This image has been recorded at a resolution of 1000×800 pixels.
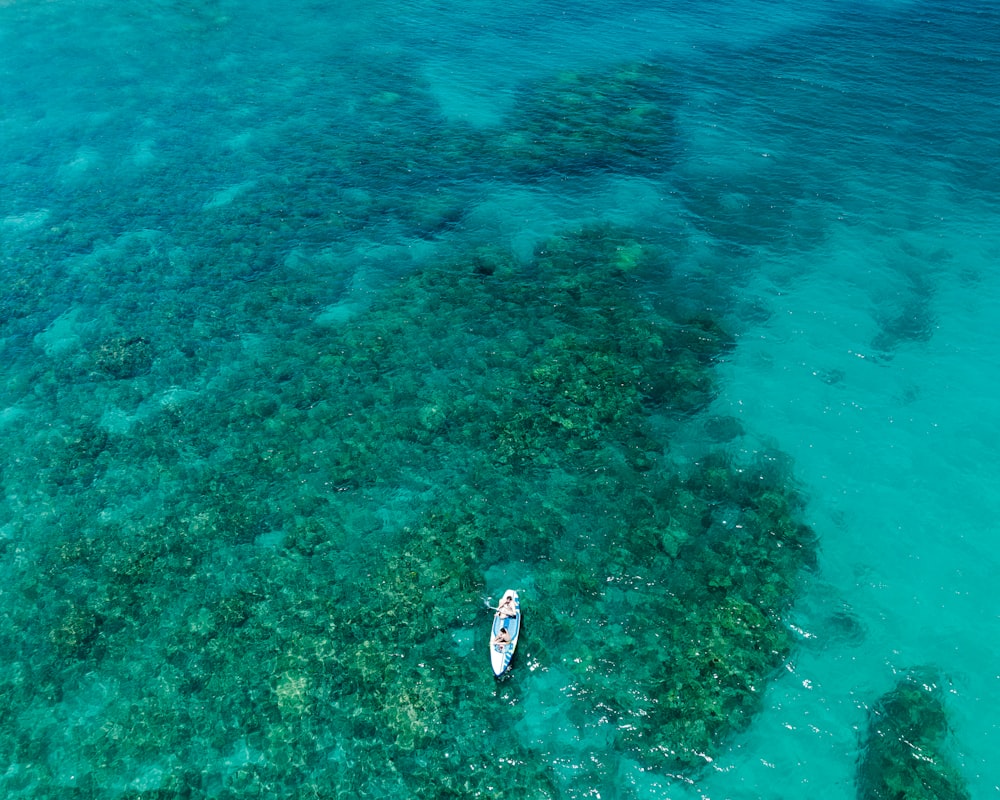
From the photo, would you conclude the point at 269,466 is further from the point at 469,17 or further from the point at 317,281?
the point at 469,17

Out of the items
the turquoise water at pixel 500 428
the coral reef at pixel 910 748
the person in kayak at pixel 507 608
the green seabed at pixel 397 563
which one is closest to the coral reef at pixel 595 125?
the turquoise water at pixel 500 428

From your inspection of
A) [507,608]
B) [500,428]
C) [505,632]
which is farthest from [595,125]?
[505,632]

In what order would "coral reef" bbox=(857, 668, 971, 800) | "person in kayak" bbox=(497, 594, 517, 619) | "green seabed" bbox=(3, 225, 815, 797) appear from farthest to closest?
"person in kayak" bbox=(497, 594, 517, 619)
"green seabed" bbox=(3, 225, 815, 797)
"coral reef" bbox=(857, 668, 971, 800)

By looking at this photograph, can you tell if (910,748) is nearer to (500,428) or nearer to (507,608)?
(507,608)

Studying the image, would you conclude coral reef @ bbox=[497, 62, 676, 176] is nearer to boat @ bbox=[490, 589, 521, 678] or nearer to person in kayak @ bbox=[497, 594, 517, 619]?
person in kayak @ bbox=[497, 594, 517, 619]

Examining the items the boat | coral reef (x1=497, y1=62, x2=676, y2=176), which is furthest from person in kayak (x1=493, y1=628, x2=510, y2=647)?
coral reef (x1=497, y1=62, x2=676, y2=176)

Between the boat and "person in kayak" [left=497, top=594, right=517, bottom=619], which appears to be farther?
"person in kayak" [left=497, top=594, right=517, bottom=619]

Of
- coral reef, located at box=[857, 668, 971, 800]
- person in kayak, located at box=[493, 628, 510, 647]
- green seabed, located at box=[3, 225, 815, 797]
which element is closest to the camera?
coral reef, located at box=[857, 668, 971, 800]

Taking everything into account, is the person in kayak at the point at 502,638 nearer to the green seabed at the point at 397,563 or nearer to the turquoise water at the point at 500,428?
the turquoise water at the point at 500,428
